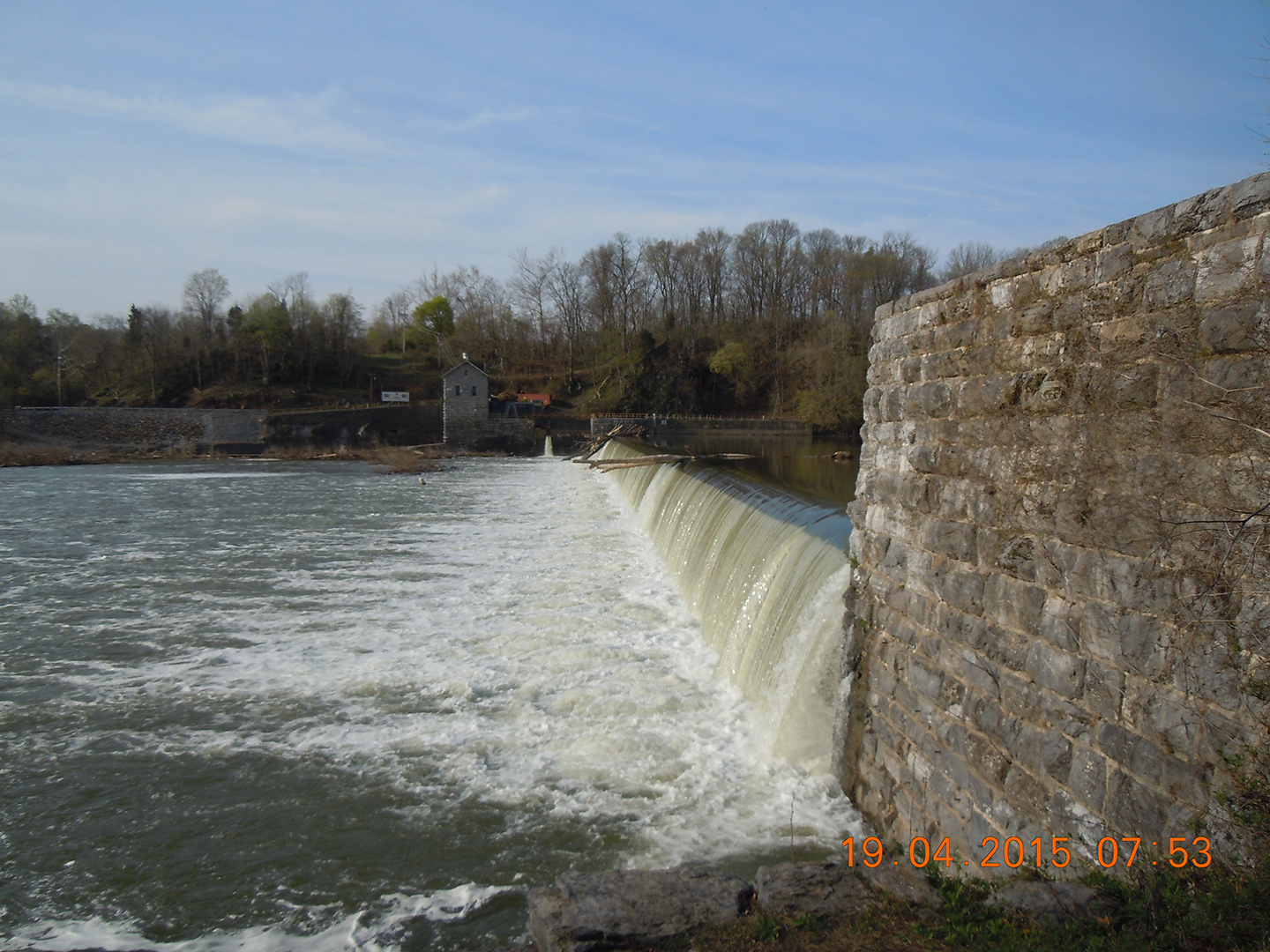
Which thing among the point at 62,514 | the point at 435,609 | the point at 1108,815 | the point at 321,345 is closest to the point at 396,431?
the point at 321,345

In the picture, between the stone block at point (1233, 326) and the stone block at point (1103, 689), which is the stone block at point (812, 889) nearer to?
the stone block at point (1103, 689)

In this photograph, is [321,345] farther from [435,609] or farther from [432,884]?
[432,884]

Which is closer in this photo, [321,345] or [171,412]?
[171,412]

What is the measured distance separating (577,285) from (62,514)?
58.4m

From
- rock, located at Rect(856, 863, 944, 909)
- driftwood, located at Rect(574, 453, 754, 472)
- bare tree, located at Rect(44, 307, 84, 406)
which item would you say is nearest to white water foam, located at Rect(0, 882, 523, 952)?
rock, located at Rect(856, 863, 944, 909)

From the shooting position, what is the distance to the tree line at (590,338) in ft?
169

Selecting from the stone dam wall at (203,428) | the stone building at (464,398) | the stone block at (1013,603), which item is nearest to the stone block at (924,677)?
the stone block at (1013,603)

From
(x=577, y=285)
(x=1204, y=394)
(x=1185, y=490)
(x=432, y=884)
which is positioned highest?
(x=577, y=285)

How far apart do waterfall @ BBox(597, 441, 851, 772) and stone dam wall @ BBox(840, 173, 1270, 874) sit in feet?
3.46

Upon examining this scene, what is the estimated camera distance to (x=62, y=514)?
19469 mm

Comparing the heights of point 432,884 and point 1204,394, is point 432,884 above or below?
below

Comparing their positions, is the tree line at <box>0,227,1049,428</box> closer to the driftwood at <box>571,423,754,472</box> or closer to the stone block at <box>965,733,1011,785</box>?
the driftwood at <box>571,423,754,472</box>
